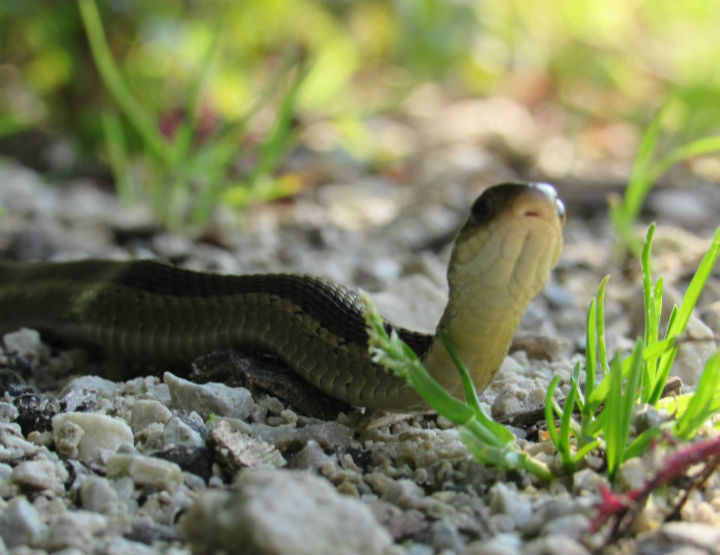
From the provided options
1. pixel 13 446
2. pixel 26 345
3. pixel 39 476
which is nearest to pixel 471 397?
pixel 39 476

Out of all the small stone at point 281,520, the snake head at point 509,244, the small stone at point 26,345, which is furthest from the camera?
the small stone at point 26,345

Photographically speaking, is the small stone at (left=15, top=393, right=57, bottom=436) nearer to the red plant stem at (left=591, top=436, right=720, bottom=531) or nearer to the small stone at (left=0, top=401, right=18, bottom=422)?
the small stone at (left=0, top=401, right=18, bottom=422)

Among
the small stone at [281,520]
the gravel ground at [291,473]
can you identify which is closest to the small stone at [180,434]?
the gravel ground at [291,473]

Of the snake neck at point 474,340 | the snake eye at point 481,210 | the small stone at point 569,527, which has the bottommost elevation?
the small stone at point 569,527

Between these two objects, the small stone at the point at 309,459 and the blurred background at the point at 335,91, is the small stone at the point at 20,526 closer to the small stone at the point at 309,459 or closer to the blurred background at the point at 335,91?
the small stone at the point at 309,459

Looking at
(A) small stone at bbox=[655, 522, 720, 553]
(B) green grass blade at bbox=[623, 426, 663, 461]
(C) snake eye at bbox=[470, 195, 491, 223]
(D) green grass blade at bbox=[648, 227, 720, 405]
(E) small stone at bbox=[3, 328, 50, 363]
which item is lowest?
(E) small stone at bbox=[3, 328, 50, 363]

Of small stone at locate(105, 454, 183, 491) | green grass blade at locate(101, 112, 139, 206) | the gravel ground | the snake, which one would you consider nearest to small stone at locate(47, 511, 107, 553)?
the gravel ground

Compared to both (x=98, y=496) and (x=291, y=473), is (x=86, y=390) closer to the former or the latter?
(x=98, y=496)
